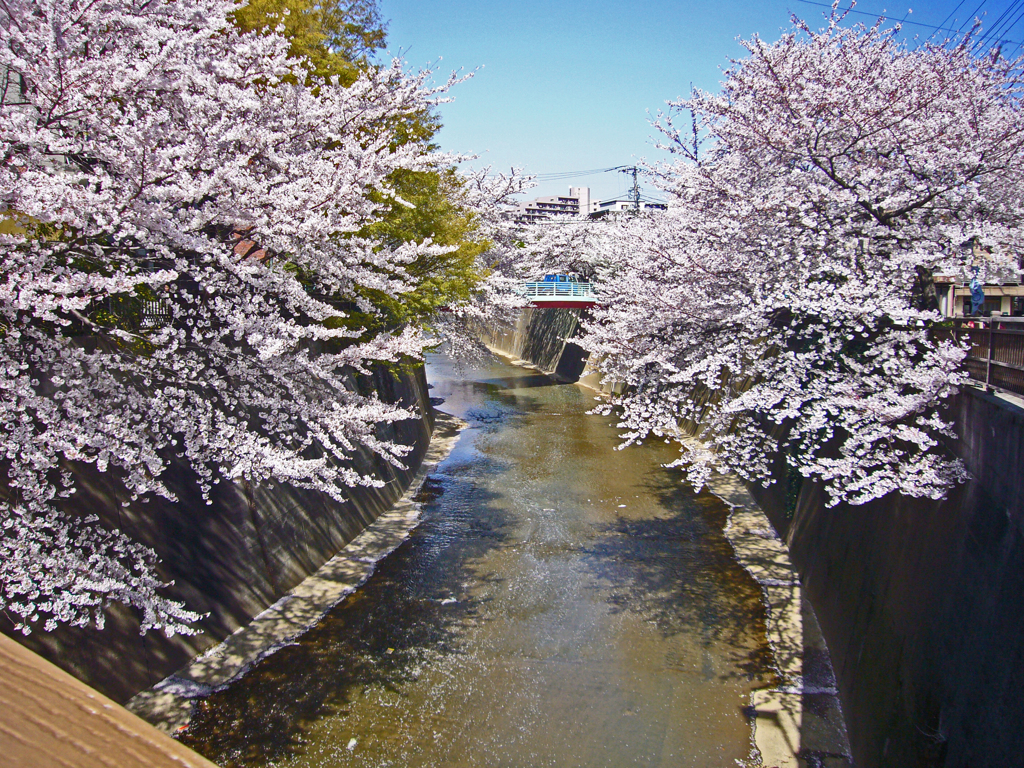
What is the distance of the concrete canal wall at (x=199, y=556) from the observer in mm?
7188

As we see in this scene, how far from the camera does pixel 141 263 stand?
7352 mm

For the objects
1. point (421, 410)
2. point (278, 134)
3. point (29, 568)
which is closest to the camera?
point (29, 568)

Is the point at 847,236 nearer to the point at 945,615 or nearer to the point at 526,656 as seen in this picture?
the point at 945,615

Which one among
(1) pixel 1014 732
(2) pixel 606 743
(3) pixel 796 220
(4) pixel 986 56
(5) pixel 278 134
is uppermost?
(4) pixel 986 56

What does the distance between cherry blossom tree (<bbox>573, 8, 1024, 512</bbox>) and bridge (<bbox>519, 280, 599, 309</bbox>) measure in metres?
22.0

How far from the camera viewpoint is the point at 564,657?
9.25m

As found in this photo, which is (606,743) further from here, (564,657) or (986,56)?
(986,56)

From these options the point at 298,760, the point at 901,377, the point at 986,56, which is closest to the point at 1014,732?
the point at 901,377

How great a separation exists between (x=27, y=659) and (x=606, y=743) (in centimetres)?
784

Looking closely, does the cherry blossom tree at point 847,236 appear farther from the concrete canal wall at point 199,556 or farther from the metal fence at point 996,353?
the concrete canal wall at point 199,556

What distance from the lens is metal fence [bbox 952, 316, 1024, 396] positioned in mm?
5969

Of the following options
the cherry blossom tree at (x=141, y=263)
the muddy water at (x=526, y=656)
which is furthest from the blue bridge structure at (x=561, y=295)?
the cherry blossom tree at (x=141, y=263)

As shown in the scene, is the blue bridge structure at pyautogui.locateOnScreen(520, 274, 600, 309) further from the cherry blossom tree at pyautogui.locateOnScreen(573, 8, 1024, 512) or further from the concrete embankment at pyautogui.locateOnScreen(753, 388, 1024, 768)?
the concrete embankment at pyautogui.locateOnScreen(753, 388, 1024, 768)

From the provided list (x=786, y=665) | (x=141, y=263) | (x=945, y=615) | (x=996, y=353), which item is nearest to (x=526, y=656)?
(x=786, y=665)
